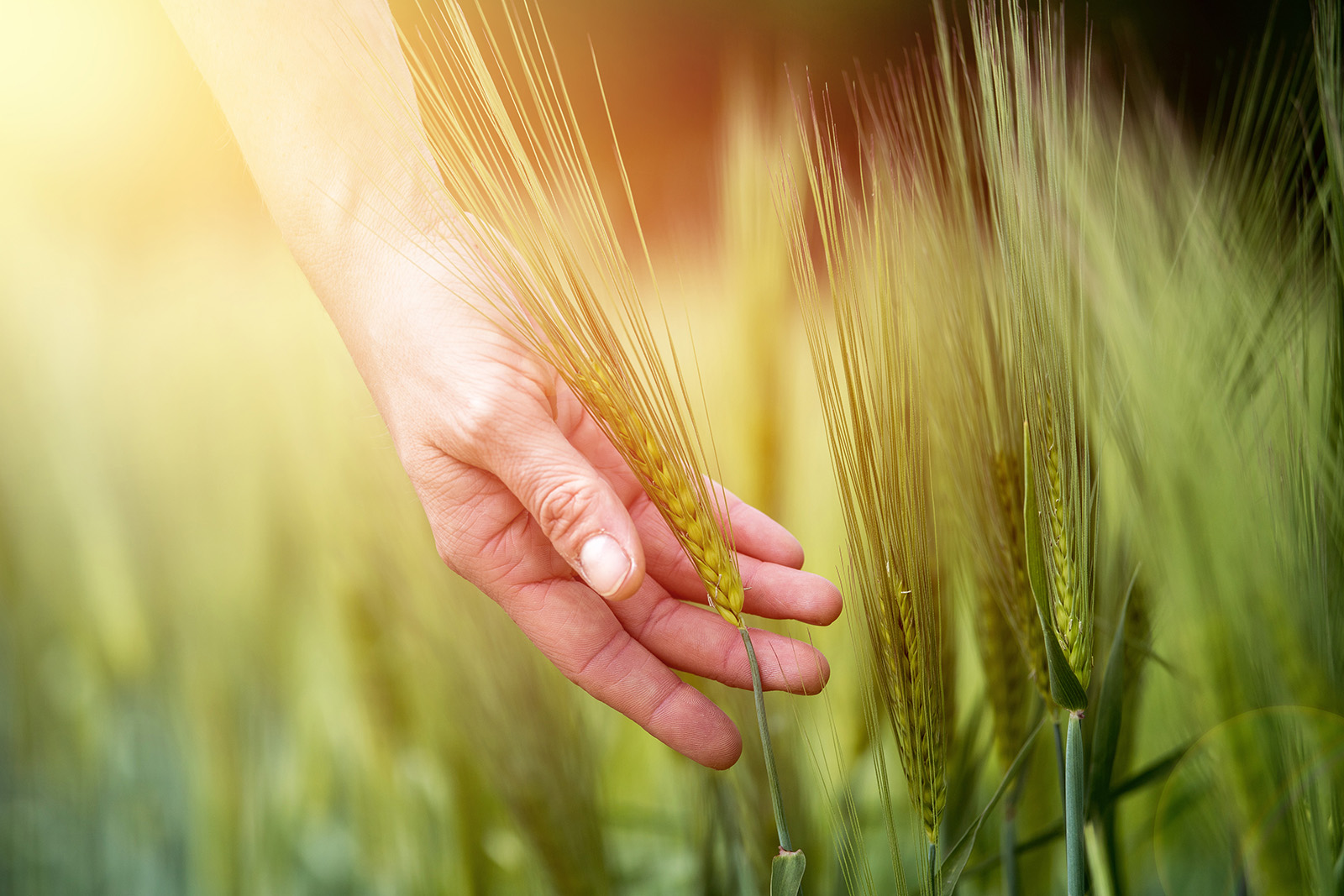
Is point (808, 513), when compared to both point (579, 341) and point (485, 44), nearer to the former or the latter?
point (579, 341)

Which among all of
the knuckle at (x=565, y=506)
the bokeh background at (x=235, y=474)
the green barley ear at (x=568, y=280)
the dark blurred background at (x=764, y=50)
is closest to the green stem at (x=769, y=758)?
the green barley ear at (x=568, y=280)

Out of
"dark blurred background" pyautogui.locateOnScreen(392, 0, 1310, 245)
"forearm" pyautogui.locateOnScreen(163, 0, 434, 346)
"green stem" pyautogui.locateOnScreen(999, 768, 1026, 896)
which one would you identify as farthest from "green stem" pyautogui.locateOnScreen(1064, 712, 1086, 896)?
"dark blurred background" pyautogui.locateOnScreen(392, 0, 1310, 245)

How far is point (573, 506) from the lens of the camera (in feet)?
1.07

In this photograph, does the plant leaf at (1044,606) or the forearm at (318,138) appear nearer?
the plant leaf at (1044,606)

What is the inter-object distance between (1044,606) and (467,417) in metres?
0.27

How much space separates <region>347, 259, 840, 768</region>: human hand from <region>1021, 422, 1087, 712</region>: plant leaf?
0.11 m

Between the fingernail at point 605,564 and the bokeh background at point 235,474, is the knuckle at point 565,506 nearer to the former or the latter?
the fingernail at point 605,564

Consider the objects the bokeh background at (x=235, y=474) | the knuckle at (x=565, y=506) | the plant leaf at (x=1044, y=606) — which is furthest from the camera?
the bokeh background at (x=235, y=474)

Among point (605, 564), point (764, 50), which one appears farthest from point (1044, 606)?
point (764, 50)

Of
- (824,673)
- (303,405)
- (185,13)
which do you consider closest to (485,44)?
(185,13)

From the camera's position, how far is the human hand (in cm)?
34

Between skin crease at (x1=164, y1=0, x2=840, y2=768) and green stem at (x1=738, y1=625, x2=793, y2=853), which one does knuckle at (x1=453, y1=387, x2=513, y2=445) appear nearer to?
skin crease at (x1=164, y1=0, x2=840, y2=768)

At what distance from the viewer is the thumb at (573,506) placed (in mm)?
307

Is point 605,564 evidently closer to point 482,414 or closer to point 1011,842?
point 482,414
